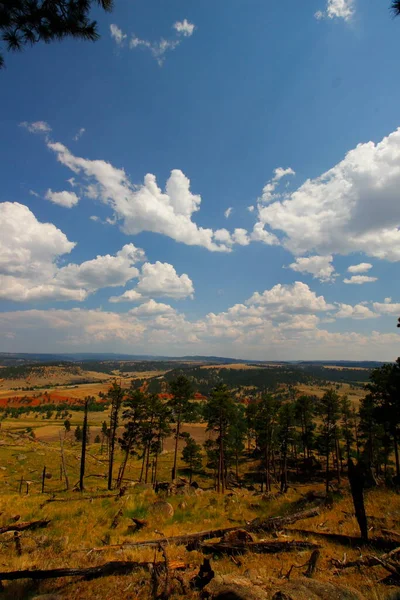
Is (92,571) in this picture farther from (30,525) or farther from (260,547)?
(30,525)

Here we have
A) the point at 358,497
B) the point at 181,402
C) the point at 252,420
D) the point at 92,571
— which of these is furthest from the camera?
the point at 252,420

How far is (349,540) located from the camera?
33.9 feet

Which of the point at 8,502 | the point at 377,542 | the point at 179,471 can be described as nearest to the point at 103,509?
the point at 8,502

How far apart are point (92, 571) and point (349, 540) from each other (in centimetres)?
900

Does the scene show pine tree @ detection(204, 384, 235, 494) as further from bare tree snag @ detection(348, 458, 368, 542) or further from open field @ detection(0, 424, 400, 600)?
bare tree snag @ detection(348, 458, 368, 542)

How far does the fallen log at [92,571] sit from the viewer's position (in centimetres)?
698

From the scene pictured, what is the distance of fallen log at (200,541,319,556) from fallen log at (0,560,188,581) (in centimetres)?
179

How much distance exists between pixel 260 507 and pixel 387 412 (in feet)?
48.7

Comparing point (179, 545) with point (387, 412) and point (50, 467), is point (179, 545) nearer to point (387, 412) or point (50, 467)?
point (387, 412)

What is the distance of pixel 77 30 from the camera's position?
27.3 ft

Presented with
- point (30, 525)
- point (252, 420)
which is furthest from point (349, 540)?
point (252, 420)

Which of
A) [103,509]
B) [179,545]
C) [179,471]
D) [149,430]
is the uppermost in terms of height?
[179,545]

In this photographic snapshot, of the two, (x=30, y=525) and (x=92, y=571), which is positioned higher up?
(x=92, y=571)

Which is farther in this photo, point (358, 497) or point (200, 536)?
point (200, 536)
